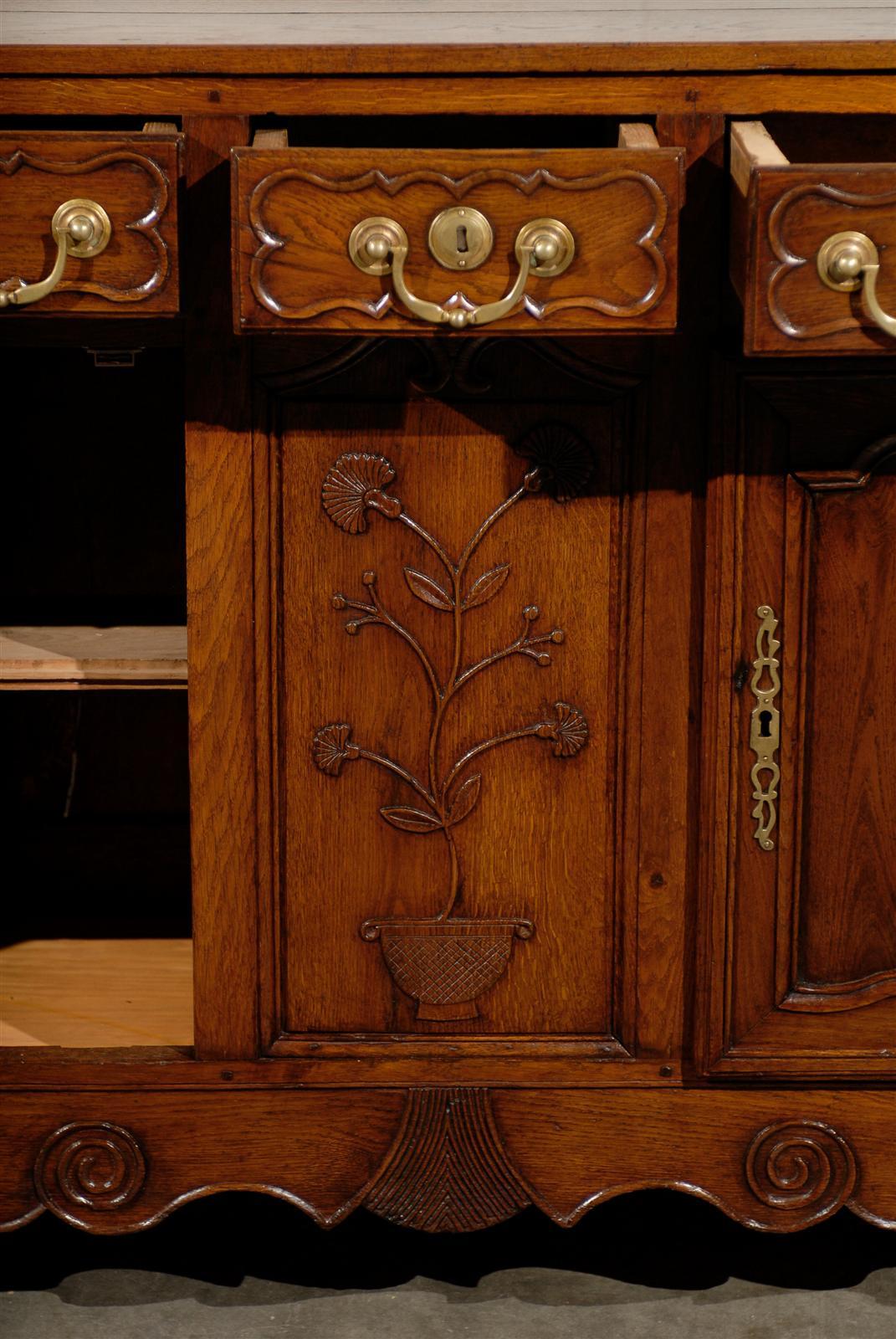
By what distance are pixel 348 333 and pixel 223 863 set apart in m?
0.44

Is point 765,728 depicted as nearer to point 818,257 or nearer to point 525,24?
point 818,257

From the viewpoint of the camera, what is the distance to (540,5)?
4.26ft

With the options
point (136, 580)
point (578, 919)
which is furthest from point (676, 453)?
point (136, 580)

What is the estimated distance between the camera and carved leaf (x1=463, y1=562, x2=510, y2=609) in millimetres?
1240

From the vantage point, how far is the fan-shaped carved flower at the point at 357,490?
1223 millimetres

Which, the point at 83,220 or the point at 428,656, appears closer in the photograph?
the point at 83,220

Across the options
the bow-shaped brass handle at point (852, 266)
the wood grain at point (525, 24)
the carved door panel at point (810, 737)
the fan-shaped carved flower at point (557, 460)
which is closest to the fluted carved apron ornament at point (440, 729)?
the fan-shaped carved flower at point (557, 460)

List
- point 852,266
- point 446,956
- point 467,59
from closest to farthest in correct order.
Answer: point 852,266
point 467,59
point 446,956

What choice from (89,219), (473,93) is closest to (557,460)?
(473,93)

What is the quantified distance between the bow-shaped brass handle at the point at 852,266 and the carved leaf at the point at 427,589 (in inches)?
14.8

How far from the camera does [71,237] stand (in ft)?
3.66

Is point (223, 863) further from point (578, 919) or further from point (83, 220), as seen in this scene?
point (83, 220)

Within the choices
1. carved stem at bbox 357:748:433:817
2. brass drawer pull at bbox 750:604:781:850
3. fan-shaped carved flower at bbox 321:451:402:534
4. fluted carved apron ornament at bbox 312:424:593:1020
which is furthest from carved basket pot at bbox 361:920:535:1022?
fan-shaped carved flower at bbox 321:451:402:534

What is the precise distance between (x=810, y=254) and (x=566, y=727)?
0.41 meters
